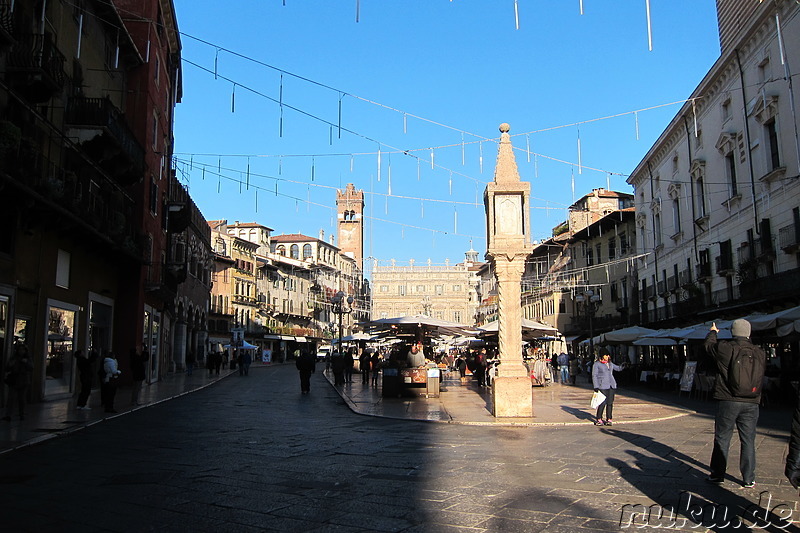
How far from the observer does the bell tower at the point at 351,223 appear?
5032 inches

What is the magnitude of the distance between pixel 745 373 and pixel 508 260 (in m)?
8.44

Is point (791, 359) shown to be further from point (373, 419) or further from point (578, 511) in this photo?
point (578, 511)

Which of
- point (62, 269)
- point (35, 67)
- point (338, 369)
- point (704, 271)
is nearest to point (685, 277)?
point (704, 271)

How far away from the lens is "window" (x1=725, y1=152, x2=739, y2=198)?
2906cm

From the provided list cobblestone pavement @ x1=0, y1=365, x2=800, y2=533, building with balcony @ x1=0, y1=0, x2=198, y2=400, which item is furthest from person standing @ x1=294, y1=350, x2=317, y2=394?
cobblestone pavement @ x1=0, y1=365, x2=800, y2=533

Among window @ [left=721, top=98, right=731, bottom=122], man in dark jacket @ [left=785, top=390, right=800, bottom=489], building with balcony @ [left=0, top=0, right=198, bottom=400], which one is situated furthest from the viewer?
window @ [left=721, top=98, right=731, bottom=122]

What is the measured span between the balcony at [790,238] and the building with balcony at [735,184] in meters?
0.05

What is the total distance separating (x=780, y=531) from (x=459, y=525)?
2.42 meters

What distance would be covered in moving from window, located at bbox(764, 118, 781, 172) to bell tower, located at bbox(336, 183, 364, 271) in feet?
339

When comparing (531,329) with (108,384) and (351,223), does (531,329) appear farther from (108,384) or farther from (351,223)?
(351,223)

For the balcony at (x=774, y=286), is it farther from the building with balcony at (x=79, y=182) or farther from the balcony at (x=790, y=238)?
the building with balcony at (x=79, y=182)

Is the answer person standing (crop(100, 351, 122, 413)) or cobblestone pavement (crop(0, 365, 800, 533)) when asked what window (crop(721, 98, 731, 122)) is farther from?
person standing (crop(100, 351, 122, 413))

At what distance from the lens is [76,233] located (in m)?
19.3

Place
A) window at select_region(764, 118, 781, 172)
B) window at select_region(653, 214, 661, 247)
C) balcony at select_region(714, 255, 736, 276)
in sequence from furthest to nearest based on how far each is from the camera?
1. window at select_region(653, 214, 661, 247)
2. balcony at select_region(714, 255, 736, 276)
3. window at select_region(764, 118, 781, 172)
